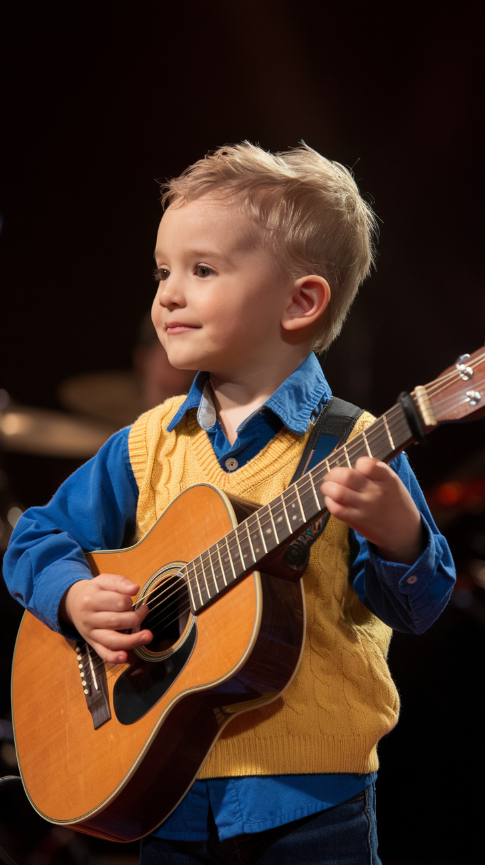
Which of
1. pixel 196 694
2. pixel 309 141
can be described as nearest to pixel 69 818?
pixel 196 694

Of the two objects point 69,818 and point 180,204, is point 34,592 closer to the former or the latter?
point 69,818

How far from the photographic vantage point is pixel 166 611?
38.9 inches

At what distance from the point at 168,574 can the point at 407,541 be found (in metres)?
0.36

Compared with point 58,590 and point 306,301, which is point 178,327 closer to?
point 306,301

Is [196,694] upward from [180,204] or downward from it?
downward

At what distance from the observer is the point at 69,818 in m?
0.96

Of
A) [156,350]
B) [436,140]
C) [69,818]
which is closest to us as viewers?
[69,818]

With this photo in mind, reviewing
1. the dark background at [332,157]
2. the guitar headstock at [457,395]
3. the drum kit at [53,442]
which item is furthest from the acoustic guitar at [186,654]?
the drum kit at [53,442]

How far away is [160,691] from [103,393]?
1.54 m

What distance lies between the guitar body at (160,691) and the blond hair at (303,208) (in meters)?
0.41

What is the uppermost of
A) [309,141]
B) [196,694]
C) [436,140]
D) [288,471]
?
[309,141]

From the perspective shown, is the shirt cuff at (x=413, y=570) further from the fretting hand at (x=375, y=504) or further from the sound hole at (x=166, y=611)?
the sound hole at (x=166, y=611)

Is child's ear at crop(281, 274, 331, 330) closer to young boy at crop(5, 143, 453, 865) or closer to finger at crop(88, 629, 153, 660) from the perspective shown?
young boy at crop(5, 143, 453, 865)

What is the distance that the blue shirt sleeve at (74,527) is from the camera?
107 centimetres
